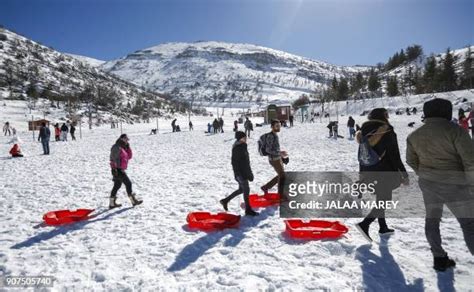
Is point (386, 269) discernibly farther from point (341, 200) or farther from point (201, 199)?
point (201, 199)

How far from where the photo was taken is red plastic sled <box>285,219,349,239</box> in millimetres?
4730

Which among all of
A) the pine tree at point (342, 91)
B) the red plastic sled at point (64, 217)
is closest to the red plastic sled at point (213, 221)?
the red plastic sled at point (64, 217)

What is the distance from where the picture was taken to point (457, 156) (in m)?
3.23

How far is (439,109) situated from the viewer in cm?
330

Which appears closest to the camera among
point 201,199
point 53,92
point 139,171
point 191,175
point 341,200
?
point 341,200

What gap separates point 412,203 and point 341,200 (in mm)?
1374

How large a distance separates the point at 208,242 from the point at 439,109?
3637 mm

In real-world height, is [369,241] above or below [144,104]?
below

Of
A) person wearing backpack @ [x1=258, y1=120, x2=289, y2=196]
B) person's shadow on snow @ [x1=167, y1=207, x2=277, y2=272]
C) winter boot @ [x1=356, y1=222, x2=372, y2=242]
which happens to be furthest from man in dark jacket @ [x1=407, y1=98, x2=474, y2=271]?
person wearing backpack @ [x1=258, y1=120, x2=289, y2=196]

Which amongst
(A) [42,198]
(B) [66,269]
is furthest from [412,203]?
(A) [42,198]

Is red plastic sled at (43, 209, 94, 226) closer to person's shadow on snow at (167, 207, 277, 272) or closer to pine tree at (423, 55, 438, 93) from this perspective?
person's shadow on snow at (167, 207, 277, 272)

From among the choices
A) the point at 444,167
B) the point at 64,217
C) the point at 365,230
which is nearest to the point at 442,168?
the point at 444,167

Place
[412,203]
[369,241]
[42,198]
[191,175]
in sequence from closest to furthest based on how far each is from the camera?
[369,241] < [412,203] < [42,198] < [191,175]

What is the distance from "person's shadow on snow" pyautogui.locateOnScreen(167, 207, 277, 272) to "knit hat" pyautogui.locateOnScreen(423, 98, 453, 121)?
3.19 meters
